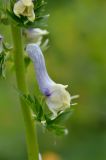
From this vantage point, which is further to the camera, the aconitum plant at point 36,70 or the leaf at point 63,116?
the leaf at point 63,116

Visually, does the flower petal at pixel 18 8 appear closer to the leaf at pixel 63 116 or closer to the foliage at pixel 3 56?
the foliage at pixel 3 56

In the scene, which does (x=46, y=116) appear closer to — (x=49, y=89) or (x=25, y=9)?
(x=49, y=89)

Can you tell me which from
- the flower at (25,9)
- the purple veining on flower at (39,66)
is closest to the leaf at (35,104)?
the purple veining on flower at (39,66)

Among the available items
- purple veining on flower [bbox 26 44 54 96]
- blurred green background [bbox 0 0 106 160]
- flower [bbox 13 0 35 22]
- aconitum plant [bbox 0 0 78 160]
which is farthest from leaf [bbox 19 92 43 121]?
blurred green background [bbox 0 0 106 160]

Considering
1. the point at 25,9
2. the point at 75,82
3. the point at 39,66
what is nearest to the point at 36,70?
the point at 39,66

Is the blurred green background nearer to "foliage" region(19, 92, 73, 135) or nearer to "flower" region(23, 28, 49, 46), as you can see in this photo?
"flower" region(23, 28, 49, 46)

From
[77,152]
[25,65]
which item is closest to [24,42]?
[25,65]
